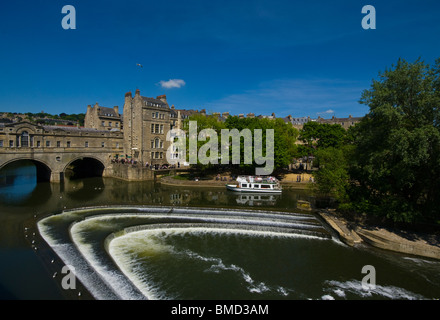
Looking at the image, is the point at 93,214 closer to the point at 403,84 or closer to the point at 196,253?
the point at 196,253

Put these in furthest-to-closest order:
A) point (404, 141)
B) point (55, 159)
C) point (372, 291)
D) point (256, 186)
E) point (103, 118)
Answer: point (103, 118) < point (55, 159) < point (256, 186) < point (404, 141) < point (372, 291)

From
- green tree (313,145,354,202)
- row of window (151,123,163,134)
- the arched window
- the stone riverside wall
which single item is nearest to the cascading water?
green tree (313,145,354,202)

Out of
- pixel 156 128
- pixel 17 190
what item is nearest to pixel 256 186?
pixel 156 128

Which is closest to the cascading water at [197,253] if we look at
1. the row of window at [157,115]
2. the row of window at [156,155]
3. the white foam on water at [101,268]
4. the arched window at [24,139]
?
the white foam on water at [101,268]

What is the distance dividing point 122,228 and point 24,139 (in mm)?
37244

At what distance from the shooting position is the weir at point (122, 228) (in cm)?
1641

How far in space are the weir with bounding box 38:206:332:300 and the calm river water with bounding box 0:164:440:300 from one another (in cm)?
9

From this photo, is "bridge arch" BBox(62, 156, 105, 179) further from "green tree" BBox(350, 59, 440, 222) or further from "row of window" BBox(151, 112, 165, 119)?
"green tree" BBox(350, 59, 440, 222)

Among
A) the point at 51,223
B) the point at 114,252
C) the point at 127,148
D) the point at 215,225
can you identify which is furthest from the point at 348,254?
the point at 127,148

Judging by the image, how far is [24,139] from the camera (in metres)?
48.9

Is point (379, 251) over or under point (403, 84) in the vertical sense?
under

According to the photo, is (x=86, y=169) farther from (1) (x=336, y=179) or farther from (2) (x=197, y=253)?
(1) (x=336, y=179)
